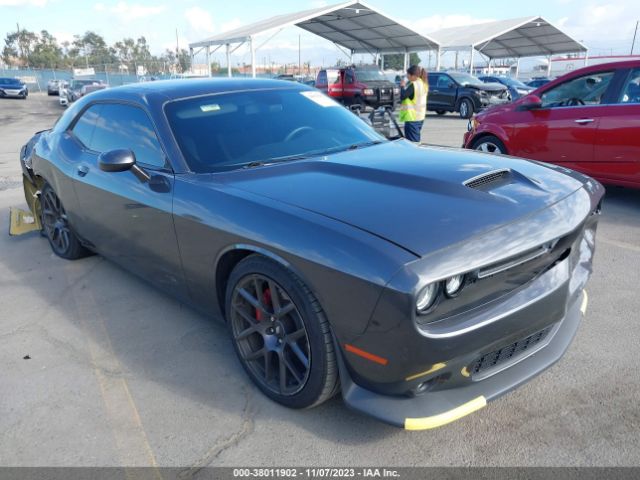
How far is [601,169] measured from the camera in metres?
5.64

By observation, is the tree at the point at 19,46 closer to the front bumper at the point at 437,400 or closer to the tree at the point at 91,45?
the tree at the point at 91,45

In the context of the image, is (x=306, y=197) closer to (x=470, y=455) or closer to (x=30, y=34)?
(x=470, y=455)

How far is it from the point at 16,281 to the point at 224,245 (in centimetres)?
282

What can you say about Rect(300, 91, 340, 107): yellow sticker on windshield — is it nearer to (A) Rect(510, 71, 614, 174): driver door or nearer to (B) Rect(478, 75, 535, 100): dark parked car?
(A) Rect(510, 71, 614, 174): driver door

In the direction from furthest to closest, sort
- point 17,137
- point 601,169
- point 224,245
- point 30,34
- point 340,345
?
1. point 30,34
2. point 17,137
3. point 601,169
4. point 224,245
5. point 340,345

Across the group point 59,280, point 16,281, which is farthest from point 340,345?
point 16,281

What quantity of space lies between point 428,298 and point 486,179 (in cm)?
92

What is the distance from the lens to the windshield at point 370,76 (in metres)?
20.0

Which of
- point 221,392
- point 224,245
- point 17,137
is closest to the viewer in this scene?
point 224,245

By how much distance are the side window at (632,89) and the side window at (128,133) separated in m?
4.89

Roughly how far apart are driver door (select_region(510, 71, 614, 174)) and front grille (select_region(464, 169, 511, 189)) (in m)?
3.62

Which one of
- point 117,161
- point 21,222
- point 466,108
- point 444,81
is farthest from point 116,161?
point 444,81

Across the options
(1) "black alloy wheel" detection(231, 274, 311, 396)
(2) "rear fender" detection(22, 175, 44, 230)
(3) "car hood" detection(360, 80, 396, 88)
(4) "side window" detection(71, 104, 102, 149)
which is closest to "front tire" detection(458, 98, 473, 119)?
(3) "car hood" detection(360, 80, 396, 88)

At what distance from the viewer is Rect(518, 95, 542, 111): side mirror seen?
20.1 ft
